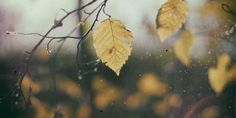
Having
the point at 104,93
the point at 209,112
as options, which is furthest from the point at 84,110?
the point at 209,112

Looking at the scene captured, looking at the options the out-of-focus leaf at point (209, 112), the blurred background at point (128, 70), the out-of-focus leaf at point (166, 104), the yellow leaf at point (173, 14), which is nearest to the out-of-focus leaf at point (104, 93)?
the blurred background at point (128, 70)

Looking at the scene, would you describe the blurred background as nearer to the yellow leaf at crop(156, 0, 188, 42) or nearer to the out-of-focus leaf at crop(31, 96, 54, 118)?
the out-of-focus leaf at crop(31, 96, 54, 118)

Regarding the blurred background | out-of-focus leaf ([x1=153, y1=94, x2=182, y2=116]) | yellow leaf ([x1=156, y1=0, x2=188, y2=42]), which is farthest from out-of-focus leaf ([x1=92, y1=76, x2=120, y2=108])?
yellow leaf ([x1=156, y1=0, x2=188, y2=42])

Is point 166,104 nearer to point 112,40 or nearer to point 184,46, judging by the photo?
point 184,46

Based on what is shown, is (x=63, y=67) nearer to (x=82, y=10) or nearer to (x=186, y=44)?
(x=82, y=10)

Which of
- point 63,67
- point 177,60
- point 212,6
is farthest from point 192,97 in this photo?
point 63,67
